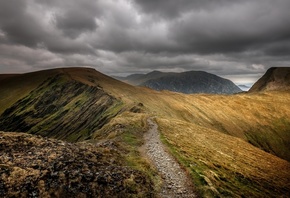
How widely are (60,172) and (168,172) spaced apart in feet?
44.8

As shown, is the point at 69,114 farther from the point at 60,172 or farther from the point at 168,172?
the point at 60,172

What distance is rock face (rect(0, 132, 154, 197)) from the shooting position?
2138 cm

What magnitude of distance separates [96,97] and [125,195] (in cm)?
13018

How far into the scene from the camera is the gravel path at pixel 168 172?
25.4m

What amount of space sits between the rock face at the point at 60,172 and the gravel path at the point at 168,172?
2.30 metres

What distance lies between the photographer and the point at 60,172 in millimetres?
24000

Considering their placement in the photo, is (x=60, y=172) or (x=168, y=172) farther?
(x=168, y=172)

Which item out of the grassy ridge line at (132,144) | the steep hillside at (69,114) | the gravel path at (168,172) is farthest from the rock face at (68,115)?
the gravel path at (168,172)

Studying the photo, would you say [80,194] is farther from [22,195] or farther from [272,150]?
[272,150]

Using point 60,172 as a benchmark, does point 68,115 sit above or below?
below

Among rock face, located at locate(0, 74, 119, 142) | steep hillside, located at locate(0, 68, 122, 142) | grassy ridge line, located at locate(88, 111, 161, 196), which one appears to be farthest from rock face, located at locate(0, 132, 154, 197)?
steep hillside, located at locate(0, 68, 122, 142)

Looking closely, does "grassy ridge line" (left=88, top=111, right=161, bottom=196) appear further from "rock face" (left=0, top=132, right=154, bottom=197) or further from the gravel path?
"rock face" (left=0, top=132, right=154, bottom=197)

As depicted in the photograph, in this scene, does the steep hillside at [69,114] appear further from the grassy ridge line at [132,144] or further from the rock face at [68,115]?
the grassy ridge line at [132,144]

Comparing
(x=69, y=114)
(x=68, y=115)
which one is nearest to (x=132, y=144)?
(x=69, y=114)
